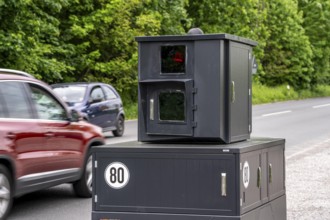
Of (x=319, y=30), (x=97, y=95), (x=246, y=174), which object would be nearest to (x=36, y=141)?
(x=246, y=174)

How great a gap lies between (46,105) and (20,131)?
1027mm

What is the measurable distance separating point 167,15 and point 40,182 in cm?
3003

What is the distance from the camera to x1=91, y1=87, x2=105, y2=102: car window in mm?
20788

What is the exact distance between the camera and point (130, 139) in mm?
21156

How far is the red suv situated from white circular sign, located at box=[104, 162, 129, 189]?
3103mm

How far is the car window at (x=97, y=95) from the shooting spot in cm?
2079

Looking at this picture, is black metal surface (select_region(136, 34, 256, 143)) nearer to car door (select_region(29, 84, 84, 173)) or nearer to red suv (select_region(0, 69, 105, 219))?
red suv (select_region(0, 69, 105, 219))

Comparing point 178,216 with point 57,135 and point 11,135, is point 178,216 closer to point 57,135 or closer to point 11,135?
point 11,135

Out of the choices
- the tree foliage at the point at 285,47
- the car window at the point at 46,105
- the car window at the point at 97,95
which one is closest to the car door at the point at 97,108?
the car window at the point at 97,95

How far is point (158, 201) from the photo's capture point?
5727 mm

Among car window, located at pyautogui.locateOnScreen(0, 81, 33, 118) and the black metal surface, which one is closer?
the black metal surface

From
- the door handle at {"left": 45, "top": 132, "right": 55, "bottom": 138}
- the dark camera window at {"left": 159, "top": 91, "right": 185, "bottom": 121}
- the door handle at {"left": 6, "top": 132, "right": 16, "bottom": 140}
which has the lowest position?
the door handle at {"left": 45, "top": 132, "right": 55, "bottom": 138}

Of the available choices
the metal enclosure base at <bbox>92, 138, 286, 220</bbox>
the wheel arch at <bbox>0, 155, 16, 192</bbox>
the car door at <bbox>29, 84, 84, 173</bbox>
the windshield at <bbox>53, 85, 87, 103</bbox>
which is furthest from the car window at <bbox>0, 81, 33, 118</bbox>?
the windshield at <bbox>53, 85, 87, 103</bbox>

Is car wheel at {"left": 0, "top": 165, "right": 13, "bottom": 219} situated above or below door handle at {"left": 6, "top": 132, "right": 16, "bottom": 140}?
below
